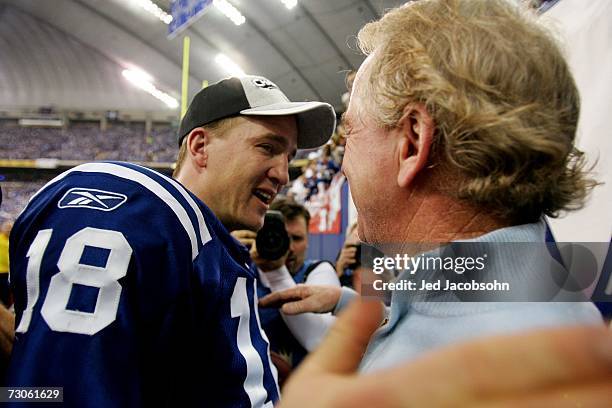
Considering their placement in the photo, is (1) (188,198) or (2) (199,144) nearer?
(1) (188,198)

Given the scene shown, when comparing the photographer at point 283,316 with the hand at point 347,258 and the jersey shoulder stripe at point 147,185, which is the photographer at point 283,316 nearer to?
the hand at point 347,258

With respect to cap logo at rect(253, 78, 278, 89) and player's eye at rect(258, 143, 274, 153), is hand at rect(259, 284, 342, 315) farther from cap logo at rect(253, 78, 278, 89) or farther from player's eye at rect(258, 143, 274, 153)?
cap logo at rect(253, 78, 278, 89)

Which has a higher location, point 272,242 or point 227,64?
point 227,64

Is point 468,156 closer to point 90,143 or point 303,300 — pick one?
point 303,300

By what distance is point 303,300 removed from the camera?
892 millimetres

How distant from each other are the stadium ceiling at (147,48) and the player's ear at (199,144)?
3137 millimetres

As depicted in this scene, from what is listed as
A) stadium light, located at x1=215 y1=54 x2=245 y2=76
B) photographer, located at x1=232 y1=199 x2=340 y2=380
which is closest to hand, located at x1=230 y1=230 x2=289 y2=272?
photographer, located at x1=232 y1=199 x2=340 y2=380

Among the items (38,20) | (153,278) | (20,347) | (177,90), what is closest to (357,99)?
(153,278)

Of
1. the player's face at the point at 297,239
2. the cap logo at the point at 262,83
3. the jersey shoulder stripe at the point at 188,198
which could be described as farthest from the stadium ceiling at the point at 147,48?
the jersey shoulder stripe at the point at 188,198

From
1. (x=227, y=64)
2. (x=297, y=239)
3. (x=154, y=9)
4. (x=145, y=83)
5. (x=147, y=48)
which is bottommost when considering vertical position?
(x=297, y=239)

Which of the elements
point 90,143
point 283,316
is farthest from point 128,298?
point 90,143

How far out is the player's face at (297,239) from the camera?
144 centimetres

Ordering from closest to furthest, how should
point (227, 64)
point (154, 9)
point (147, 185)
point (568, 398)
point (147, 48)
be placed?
point (568, 398) → point (147, 185) → point (154, 9) → point (227, 64) → point (147, 48)

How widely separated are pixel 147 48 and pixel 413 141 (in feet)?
27.2
